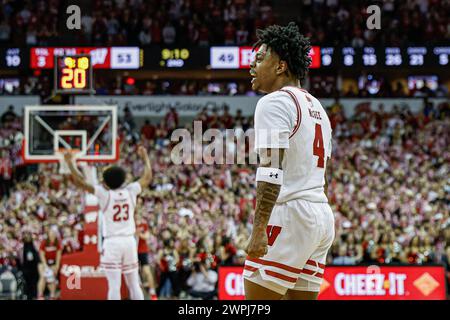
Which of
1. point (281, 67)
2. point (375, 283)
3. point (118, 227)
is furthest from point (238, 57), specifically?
point (281, 67)

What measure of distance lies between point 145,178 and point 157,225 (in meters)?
7.10

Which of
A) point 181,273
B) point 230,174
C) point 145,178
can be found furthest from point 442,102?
point 145,178

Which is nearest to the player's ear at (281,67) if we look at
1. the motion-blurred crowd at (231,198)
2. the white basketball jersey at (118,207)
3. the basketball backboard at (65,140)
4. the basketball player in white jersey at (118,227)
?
the basketball player in white jersey at (118,227)

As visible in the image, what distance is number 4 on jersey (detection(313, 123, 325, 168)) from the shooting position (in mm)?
4832

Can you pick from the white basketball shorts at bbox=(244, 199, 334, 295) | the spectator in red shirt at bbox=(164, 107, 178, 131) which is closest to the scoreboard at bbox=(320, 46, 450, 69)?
the spectator in red shirt at bbox=(164, 107, 178, 131)

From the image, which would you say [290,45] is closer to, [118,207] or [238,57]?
[118,207]

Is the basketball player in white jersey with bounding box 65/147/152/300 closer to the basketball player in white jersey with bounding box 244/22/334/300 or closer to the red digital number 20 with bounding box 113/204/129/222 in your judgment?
the red digital number 20 with bounding box 113/204/129/222

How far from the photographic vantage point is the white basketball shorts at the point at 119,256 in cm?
1010

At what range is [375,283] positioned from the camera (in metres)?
13.2

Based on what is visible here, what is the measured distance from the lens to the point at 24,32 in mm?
24844

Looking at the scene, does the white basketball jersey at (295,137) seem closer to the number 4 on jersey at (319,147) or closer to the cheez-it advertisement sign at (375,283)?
the number 4 on jersey at (319,147)

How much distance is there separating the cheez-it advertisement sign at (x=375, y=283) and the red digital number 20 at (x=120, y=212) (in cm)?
322

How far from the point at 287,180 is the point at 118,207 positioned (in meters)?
5.66

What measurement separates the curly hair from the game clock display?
9.65 m
